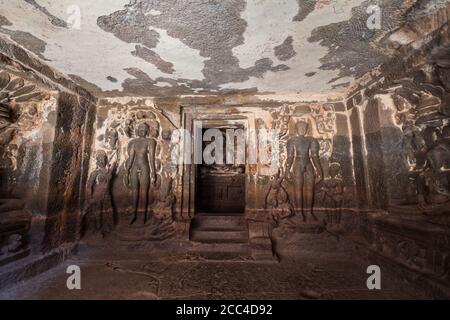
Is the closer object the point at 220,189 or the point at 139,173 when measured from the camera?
the point at 139,173

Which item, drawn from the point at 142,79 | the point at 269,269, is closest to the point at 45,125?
the point at 142,79

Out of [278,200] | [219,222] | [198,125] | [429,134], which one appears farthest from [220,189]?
[429,134]

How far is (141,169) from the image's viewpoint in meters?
4.02

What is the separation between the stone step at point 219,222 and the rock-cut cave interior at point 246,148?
0.04m

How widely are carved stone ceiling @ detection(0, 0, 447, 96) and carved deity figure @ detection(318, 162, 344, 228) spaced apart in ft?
5.05

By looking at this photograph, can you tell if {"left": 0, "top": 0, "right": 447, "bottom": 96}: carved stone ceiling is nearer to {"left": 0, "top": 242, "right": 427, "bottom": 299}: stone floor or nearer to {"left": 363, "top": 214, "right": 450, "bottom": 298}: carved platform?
{"left": 363, "top": 214, "right": 450, "bottom": 298}: carved platform

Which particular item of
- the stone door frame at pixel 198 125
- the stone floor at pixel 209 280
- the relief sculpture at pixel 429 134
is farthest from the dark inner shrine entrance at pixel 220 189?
the relief sculpture at pixel 429 134

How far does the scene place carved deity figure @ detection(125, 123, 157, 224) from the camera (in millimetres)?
3963

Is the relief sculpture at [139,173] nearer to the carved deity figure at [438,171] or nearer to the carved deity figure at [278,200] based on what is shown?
the carved deity figure at [278,200]

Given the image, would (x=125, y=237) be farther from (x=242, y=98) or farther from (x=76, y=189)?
(x=242, y=98)

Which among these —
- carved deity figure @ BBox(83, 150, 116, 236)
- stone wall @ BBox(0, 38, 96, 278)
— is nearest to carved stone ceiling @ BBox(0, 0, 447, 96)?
stone wall @ BBox(0, 38, 96, 278)

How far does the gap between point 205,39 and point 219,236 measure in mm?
3101

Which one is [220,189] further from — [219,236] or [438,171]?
[438,171]

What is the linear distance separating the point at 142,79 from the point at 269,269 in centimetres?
341
